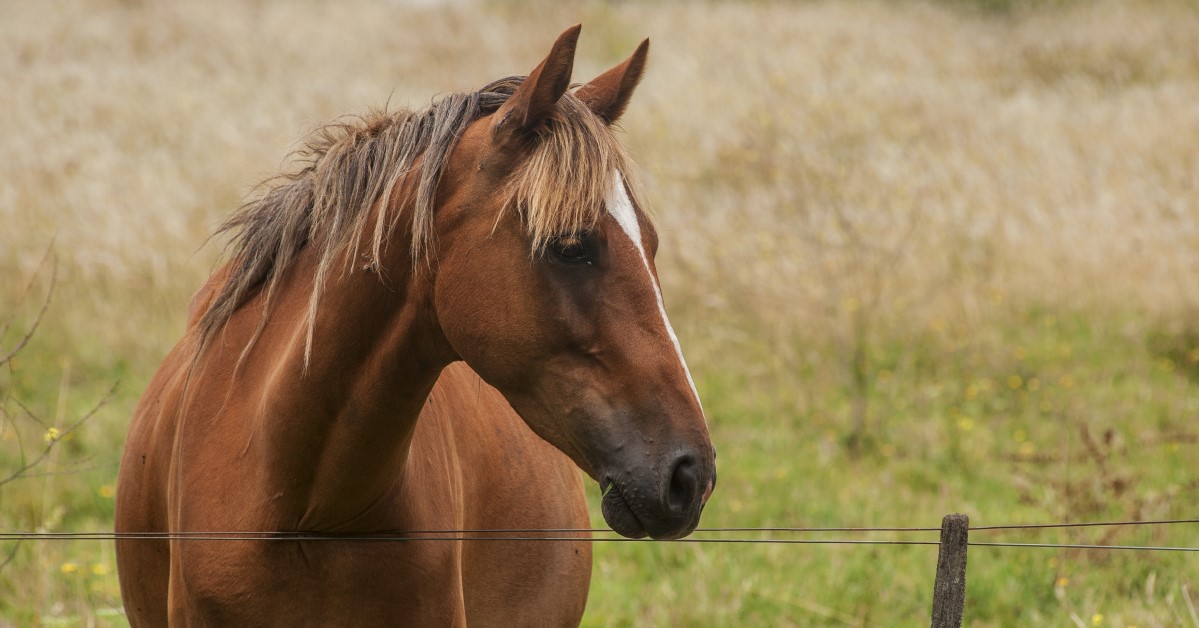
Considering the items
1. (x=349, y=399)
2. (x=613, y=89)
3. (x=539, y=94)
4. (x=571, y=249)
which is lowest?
(x=349, y=399)

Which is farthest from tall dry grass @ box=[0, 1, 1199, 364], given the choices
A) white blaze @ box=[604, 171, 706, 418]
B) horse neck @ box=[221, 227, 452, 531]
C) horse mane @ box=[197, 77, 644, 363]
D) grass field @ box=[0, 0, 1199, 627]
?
white blaze @ box=[604, 171, 706, 418]

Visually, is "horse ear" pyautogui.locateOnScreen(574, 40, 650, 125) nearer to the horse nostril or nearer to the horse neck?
the horse neck

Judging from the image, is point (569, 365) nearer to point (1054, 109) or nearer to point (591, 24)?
point (1054, 109)

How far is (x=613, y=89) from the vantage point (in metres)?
2.42

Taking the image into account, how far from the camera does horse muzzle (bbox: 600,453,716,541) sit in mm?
1995

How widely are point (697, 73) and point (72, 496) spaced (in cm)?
1057

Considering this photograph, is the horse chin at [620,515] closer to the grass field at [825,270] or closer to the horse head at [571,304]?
the horse head at [571,304]

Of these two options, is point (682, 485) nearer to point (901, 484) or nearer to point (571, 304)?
point (571, 304)

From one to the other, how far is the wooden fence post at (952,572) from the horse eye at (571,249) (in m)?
1.04

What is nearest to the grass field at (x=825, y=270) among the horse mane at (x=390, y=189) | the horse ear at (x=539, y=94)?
the horse mane at (x=390, y=189)

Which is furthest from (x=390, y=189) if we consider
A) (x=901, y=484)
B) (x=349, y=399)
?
(x=901, y=484)

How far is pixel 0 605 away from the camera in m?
4.66

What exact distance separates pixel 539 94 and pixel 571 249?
32 centimetres

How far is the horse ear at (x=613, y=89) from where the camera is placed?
2.40 metres
